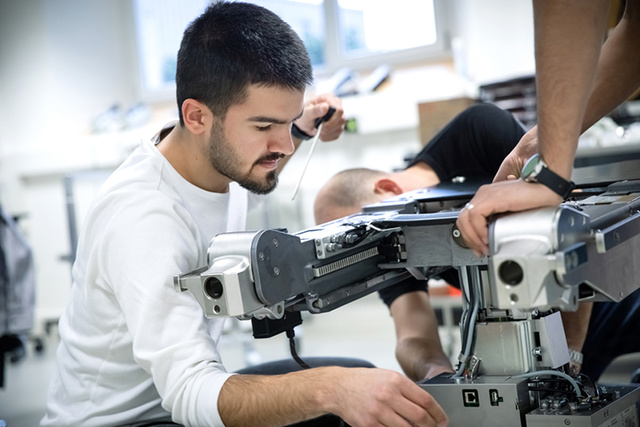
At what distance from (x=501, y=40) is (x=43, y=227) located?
142 inches

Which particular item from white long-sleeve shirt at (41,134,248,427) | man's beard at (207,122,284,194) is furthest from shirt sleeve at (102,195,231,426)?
man's beard at (207,122,284,194)

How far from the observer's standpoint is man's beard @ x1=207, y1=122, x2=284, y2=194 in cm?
133

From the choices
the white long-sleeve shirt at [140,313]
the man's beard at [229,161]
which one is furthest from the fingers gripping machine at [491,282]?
the man's beard at [229,161]

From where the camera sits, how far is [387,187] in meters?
1.93

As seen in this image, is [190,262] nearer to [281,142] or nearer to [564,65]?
[281,142]

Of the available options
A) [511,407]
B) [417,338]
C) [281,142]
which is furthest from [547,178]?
[417,338]

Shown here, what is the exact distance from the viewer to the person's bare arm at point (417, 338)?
1.56 meters

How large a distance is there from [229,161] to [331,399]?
507mm

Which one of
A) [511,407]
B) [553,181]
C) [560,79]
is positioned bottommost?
[511,407]

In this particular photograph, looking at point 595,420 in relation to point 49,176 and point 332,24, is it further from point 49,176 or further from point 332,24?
point 49,176

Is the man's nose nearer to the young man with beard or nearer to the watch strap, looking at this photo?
the young man with beard

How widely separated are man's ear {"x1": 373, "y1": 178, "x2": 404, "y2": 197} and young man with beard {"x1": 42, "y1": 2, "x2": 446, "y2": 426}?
516mm

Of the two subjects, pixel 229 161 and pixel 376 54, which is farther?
pixel 376 54

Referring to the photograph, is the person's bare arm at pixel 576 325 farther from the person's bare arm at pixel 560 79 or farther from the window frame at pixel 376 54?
the window frame at pixel 376 54
